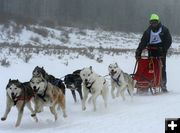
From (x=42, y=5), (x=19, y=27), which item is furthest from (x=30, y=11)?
(x=19, y=27)

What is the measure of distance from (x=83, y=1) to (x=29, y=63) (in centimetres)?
5279

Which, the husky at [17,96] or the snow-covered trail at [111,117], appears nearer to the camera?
the snow-covered trail at [111,117]

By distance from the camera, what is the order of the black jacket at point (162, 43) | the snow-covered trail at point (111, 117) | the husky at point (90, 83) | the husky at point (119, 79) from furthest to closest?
the black jacket at point (162, 43) < the husky at point (119, 79) < the husky at point (90, 83) < the snow-covered trail at point (111, 117)

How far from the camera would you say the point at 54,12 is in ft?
205

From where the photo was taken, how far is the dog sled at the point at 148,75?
10.0 metres

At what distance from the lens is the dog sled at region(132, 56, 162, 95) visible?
10000 millimetres

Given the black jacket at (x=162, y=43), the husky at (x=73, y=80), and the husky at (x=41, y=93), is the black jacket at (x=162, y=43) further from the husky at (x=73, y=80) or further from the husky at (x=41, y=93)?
the husky at (x=41, y=93)

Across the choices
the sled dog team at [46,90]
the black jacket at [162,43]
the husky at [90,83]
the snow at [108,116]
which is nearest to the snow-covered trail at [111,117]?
the snow at [108,116]

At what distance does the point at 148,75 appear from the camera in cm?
1023

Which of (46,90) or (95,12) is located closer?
(46,90)

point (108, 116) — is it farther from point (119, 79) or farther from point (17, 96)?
point (119, 79)

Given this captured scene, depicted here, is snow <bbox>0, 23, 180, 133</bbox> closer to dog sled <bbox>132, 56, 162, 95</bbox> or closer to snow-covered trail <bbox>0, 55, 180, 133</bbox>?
snow-covered trail <bbox>0, 55, 180, 133</bbox>

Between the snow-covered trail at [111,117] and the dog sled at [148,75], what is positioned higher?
the dog sled at [148,75]

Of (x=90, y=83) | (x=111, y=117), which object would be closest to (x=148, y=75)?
(x=90, y=83)
